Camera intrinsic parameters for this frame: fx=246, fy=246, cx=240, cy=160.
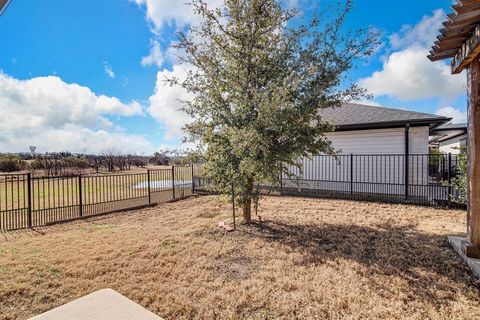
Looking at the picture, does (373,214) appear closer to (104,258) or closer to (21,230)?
(104,258)

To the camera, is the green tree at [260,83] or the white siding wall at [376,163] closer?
the green tree at [260,83]

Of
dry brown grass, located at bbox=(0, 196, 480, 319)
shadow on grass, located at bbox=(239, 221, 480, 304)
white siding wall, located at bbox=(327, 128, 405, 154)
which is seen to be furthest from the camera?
white siding wall, located at bbox=(327, 128, 405, 154)

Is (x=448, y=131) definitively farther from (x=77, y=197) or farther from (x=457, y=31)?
(x=77, y=197)

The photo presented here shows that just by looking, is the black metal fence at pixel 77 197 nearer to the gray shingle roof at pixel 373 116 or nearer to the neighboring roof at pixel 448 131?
the gray shingle roof at pixel 373 116

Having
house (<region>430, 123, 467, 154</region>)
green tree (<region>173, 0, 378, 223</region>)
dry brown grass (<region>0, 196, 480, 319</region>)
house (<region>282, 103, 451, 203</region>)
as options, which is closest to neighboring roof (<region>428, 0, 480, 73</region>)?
green tree (<region>173, 0, 378, 223</region>)

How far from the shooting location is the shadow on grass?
3137mm

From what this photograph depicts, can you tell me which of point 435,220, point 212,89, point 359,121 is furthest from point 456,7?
point 359,121

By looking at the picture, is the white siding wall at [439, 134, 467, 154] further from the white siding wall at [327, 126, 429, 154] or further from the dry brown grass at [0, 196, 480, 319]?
the dry brown grass at [0, 196, 480, 319]

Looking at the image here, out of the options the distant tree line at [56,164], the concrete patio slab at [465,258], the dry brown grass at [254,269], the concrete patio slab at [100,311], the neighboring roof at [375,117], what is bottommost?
the dry brown grass at [254,269]

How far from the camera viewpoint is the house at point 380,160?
28.8 feet

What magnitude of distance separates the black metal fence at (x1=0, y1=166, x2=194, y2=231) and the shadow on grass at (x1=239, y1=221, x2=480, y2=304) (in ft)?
16.8

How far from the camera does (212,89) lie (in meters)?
5.45

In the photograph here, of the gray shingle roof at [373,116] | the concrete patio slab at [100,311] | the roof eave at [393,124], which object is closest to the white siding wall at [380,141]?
the roof eave at [393,124]

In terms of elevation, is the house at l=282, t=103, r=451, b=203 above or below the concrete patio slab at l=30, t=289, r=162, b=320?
above
